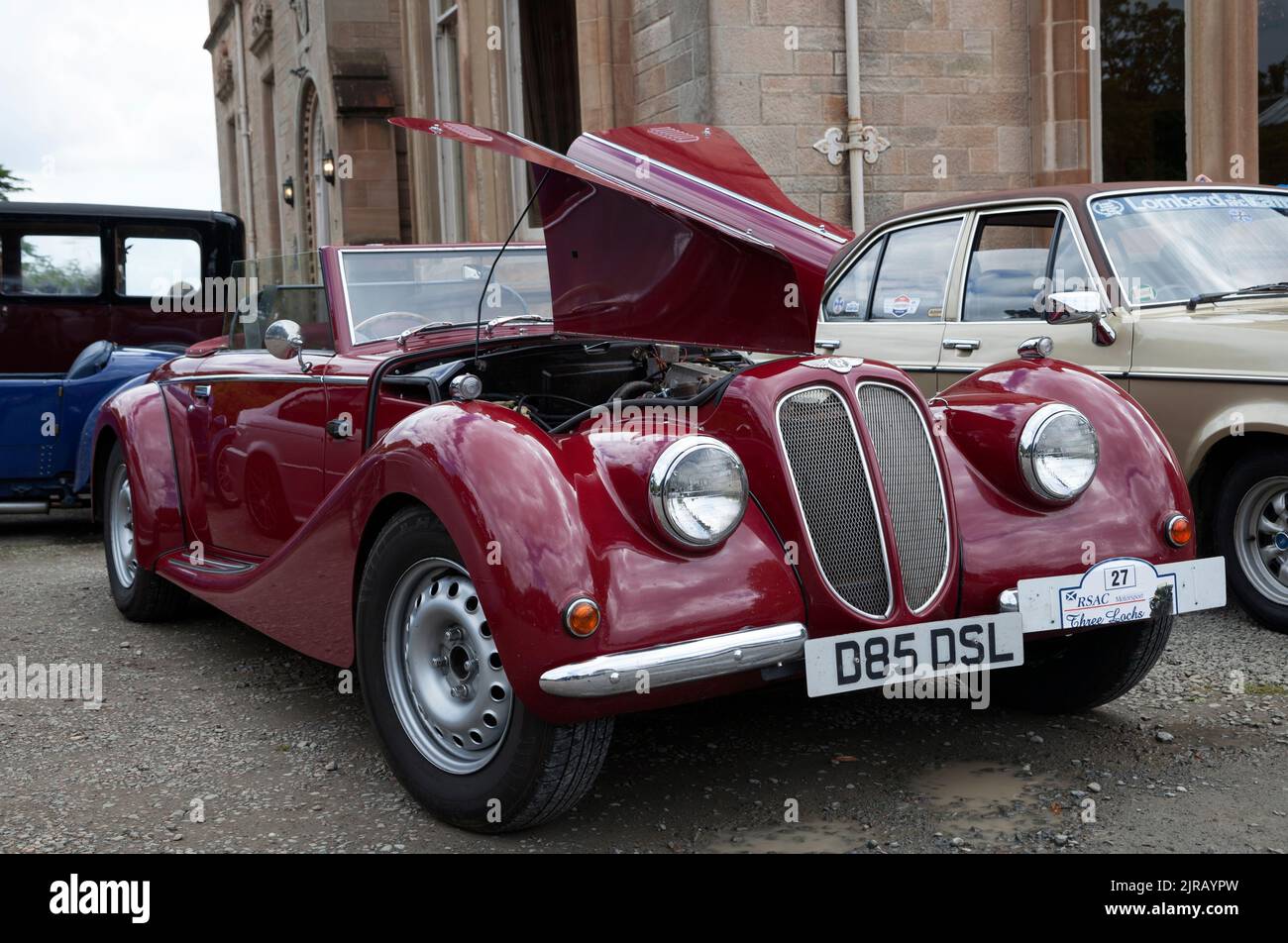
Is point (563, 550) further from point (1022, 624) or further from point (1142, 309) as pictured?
point (1142, 309)

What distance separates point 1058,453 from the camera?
3457mm

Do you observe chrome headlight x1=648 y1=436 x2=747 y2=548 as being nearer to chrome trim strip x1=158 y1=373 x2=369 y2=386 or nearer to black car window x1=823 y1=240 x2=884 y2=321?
chrome trim strip x1=158 y1=373 x2=369 y2=386

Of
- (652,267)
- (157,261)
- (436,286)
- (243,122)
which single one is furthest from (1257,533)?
(243,122)

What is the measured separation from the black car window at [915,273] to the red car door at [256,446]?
2986mm

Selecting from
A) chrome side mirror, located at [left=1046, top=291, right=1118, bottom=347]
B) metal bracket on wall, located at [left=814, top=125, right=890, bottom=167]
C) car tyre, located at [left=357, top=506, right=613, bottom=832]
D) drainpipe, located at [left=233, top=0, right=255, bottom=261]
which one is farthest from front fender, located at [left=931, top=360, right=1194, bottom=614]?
drainpipe, located at [left=233, top=0, right=255, bottom=261]

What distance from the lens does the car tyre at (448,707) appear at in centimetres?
294

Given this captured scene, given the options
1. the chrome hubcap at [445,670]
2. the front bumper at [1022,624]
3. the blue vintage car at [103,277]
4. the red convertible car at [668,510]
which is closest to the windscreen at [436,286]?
the red convertible car at [668,510]

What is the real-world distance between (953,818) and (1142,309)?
2.92 meters

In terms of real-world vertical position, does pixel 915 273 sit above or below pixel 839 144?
below

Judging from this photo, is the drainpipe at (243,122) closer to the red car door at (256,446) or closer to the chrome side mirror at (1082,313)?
the red car door at (256,446)

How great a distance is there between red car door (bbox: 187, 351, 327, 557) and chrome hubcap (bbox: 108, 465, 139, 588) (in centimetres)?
73

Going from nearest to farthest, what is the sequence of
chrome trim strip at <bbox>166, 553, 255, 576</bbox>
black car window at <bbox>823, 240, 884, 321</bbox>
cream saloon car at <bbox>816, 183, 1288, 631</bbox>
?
chrome trim strip at <bbox>166, 553, 255, 576</bbox>, cream saloon car at <bbox>816, 183, 1288, 631</bbox>, black car window at <bbox>823, 240, 884, 321</bbox>

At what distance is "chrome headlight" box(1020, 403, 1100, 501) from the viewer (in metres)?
3.41
